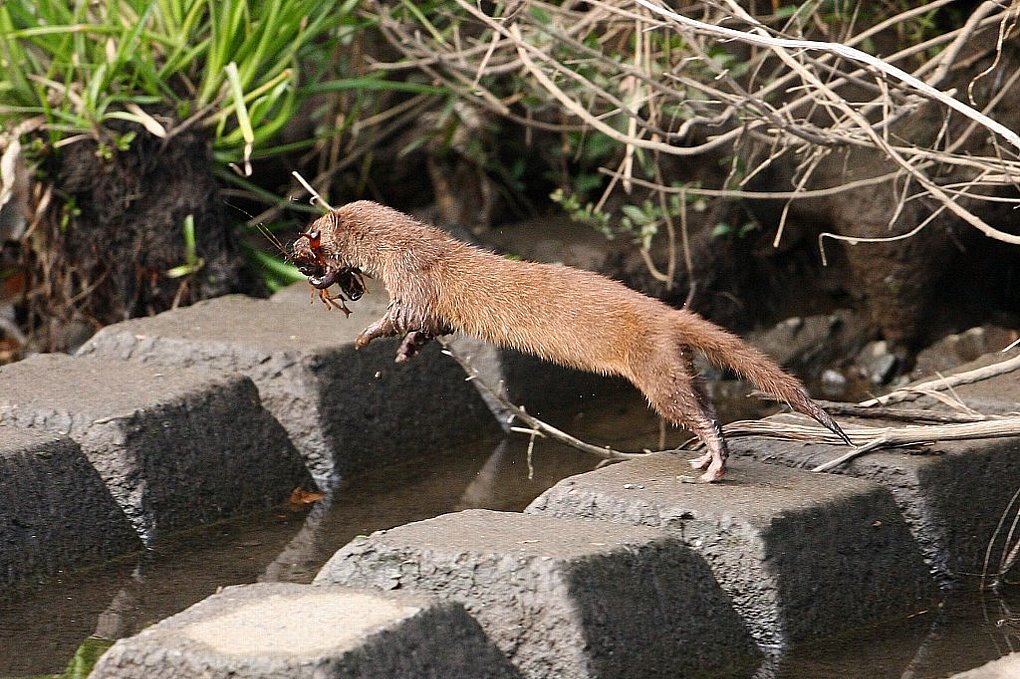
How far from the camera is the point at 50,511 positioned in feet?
10.9

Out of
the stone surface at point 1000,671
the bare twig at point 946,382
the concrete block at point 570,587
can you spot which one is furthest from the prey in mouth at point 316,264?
the stone surface at point 1000,671

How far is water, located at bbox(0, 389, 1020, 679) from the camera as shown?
2846 mm

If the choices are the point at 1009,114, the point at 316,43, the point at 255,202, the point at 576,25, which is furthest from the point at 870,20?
the point at 255,202

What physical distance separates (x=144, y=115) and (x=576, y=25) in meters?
1.48

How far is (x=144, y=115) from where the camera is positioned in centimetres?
491

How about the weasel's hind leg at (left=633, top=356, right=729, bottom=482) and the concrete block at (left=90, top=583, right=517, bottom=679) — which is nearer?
the concrete block at (left=90, top=583, right=517, bottom=679)

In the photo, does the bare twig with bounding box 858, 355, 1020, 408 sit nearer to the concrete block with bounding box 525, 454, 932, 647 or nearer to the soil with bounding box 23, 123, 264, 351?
the concrete block with bounding box 525, 454, 932, 647

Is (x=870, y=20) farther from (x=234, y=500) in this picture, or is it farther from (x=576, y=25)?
(x=234, y=500)

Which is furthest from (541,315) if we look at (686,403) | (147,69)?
(147,69)

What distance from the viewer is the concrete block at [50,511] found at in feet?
10.7

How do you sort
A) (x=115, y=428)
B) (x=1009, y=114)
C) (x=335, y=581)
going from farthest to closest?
(x=1009, y=114) < (x=115, y=428) < (x=335, y=581)

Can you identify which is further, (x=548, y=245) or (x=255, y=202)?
(x=255, y=202)

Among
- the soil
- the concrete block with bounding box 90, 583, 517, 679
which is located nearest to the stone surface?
the concrete block with bounding box 90, 583, 517, 679

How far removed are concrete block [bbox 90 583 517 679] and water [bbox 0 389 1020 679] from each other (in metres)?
0.57
